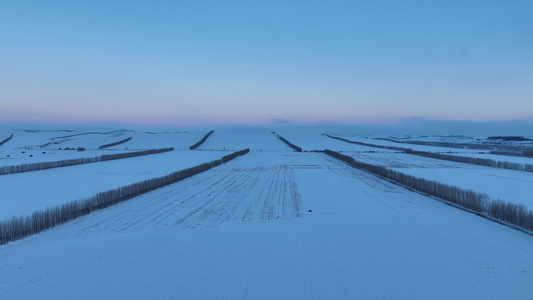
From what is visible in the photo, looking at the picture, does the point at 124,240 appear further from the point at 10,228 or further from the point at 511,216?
the point at 511,216

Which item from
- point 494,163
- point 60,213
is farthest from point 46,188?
point 494,163

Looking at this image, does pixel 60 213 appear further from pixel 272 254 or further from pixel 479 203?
pixel 479 203

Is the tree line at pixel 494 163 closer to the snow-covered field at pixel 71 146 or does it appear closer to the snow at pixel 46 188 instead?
the snow at pixel 46 188

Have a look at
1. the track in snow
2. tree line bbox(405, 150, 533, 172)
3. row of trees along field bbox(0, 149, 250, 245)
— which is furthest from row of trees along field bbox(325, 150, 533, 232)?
tree line bbox(405, 150, 533, 172)

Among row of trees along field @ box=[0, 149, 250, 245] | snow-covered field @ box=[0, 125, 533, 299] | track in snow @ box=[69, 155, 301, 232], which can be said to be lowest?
track in snow @ box=[69, 155, 301, 232]

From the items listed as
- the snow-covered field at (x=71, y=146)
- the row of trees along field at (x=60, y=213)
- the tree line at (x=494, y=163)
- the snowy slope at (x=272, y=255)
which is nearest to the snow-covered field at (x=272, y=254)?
the snowy slope at (x=272, y=255)

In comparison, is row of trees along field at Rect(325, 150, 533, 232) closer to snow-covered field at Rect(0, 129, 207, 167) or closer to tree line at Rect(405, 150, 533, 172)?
tree line at Rect(405, 150, 533, 172)
